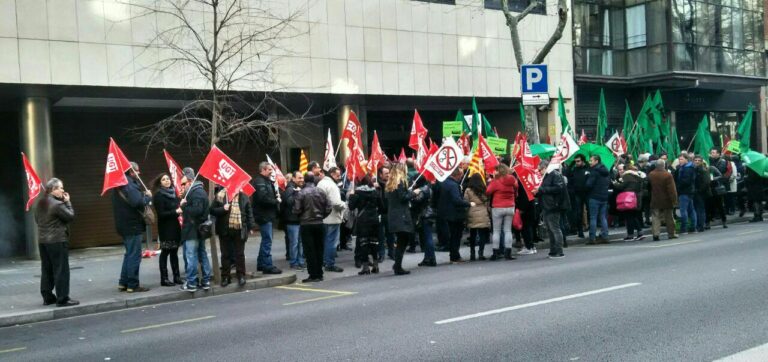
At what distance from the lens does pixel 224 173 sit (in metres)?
12.2

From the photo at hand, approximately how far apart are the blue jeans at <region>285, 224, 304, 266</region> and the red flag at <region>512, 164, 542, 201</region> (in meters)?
4.43

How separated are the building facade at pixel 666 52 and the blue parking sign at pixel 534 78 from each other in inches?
468

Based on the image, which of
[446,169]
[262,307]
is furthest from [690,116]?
[262,307]

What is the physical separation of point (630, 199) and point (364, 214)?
6670 mm

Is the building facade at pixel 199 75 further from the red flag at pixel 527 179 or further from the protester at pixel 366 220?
the protester at pixel 366 220

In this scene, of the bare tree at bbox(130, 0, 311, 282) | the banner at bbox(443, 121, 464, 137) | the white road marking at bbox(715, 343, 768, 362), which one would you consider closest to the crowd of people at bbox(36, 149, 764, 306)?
the banner at bbox(443, 121, 464, 137)

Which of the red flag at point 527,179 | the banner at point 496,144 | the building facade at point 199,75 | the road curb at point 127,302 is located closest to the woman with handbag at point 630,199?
the red flag at point 527,179

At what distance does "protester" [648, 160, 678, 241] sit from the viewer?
16.7m

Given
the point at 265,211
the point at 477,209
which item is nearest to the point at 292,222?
the point at 265,211

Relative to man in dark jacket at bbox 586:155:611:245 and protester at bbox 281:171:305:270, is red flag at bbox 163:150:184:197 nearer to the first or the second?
protester at bbox 281:171:305:270

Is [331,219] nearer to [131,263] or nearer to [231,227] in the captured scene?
[231,227]

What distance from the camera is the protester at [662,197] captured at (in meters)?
16.7

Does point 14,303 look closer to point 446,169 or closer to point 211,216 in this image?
point 211,216

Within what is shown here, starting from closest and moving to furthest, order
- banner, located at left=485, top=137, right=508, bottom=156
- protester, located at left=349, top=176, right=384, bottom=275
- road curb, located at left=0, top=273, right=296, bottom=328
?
road curb, located at left=0, top=273, right=296, bottom=328 < protester, located at left=349, top=176, right=384, bottom=275 < banner, located at left=485, top=137, right=508, bottom=156
